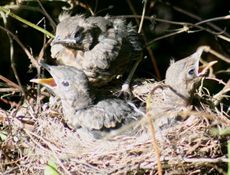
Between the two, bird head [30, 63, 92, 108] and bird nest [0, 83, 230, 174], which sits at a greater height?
bird head [30, 63, 92, 108]

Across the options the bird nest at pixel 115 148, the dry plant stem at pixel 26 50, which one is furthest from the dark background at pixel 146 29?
the bird nest at pixel 115 148

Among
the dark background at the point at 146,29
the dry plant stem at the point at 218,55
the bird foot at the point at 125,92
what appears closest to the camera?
the bird foot at the point at 125,92

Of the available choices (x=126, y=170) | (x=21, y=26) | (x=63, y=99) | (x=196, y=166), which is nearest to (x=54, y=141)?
(x=63, y=99)

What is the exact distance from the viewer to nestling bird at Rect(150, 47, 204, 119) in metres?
3.46

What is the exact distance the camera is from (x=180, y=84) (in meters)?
3.48

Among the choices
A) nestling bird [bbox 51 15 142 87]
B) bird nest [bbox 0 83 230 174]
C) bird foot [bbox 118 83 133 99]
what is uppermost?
nestling bird [bbox 51 15 142 87]

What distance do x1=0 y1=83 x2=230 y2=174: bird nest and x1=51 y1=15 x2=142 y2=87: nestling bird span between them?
1.07ft

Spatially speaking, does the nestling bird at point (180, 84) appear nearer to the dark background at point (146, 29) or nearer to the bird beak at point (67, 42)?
the bird beak at point (67, 42)

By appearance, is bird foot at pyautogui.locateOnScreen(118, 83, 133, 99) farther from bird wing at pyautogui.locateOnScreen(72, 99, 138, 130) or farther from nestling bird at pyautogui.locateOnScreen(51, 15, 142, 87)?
bird wing at pyautogui.locateOnScreen(72, 99, 138, 130)

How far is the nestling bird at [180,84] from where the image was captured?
346 centimetres

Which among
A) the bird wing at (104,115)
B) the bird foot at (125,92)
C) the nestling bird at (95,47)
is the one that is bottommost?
the bird wing at (104,115)

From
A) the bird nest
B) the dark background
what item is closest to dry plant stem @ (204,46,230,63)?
the dark background

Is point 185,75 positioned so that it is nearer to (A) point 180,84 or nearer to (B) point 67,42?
(A) point 180,84

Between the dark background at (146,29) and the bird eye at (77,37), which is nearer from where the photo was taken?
the bird eye at (77,37)
